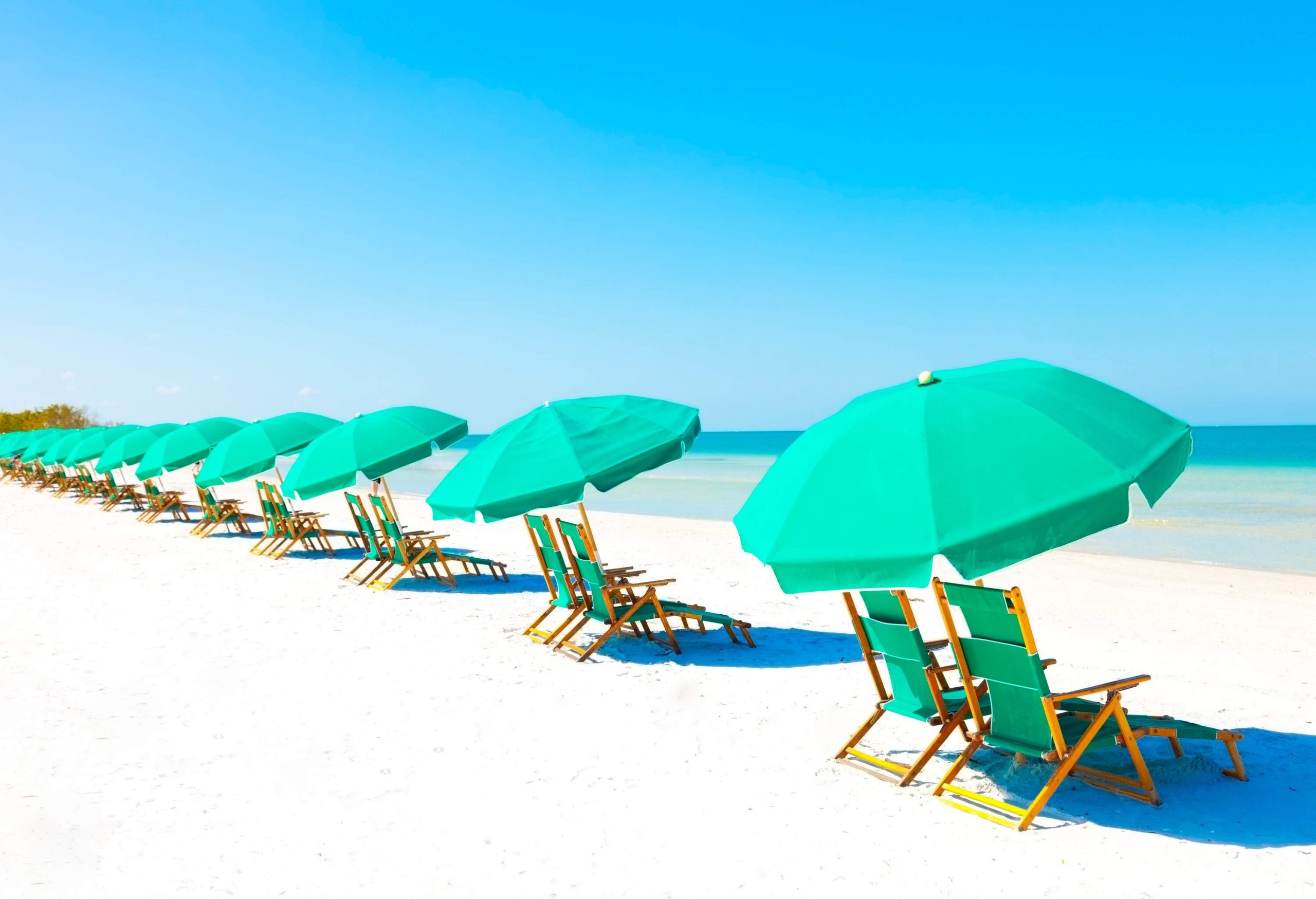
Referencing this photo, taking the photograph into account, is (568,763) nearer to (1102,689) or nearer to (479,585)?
(1102,689)

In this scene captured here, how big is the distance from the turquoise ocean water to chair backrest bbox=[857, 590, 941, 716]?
10.9m

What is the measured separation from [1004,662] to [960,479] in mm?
907

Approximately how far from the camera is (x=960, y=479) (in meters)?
3.23

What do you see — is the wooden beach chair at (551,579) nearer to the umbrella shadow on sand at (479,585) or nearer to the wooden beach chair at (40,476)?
the umbrella shadow on sand at (479,585)

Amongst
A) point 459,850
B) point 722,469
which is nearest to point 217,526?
point 459,850

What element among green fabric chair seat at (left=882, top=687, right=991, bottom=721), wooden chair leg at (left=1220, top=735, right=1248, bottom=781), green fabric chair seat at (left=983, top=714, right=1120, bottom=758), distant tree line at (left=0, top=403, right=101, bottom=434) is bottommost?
distant tree line at (left=0, top=403, right=101, bottom=434)

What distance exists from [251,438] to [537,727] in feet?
30.0

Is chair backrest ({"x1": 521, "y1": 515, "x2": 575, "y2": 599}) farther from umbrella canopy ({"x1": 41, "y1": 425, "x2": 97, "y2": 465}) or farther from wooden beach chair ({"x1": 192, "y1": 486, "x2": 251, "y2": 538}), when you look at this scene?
umbrella canopy ({"x1": 41, "y1": 425, "x2": 97, "y2": 465})

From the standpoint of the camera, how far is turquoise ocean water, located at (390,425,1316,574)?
1444 cm

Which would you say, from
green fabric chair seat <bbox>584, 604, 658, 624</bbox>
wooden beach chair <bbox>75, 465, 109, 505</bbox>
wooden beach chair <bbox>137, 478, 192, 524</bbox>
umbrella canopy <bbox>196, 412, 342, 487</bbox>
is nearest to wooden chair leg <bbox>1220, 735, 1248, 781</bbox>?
green fabric chair seat <bbox>584, 604, 658, 624</bbox>

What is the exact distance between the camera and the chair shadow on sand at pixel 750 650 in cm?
664

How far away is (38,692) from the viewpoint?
6.33m

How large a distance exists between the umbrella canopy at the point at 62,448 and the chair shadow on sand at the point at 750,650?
2172 cm

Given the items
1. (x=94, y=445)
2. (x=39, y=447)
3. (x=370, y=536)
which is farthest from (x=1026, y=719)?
(x=39, y=447)
